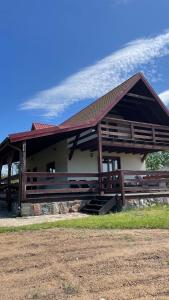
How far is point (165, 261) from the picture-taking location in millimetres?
5719

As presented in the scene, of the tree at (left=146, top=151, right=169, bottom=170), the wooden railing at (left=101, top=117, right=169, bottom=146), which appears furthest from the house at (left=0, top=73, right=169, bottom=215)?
the tree at (left=146, top=151, right=169, bottom=170)

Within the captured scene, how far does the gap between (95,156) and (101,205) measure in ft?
19.0

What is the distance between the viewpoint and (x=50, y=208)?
44.3 ft

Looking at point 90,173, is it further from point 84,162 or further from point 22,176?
point 84,162

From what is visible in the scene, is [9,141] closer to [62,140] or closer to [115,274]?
[62,140]

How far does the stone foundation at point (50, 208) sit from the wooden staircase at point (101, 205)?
34cm

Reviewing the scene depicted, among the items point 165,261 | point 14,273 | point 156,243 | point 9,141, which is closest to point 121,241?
point 156,243

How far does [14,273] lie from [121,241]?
265 centimetres

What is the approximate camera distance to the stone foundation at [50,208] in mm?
12927

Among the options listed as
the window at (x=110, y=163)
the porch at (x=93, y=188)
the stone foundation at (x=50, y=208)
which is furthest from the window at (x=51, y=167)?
the stone foundation at (x=50, y=208)

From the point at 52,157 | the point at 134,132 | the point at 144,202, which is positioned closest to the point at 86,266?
the point at 144,202

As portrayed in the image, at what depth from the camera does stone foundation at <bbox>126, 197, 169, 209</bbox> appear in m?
14.0

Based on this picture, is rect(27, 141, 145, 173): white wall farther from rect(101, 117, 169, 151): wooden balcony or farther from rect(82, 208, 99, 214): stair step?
rect(82, 208, 99, 214): stair step

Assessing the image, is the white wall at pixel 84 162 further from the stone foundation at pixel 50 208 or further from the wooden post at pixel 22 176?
the wooden post at pixel 22 176
